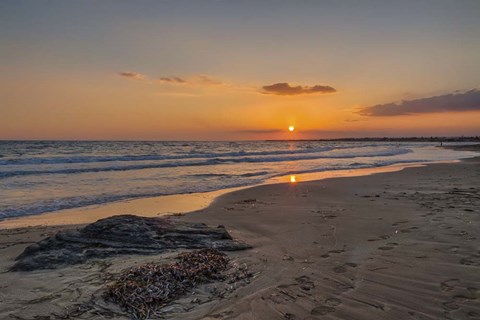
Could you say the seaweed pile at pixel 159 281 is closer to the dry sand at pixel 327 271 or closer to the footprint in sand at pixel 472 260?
the dry sand at pixel 327 271

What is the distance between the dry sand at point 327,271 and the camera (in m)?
3.71

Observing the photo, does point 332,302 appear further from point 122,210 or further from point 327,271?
point 122,210

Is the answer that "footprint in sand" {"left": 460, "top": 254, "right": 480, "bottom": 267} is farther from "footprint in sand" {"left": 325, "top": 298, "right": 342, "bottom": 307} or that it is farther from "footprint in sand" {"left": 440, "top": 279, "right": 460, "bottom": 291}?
"footprint in sand" {"left": 325, "top": 298, "right": 342, "bottom": 307}

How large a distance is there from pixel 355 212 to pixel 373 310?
5.43m

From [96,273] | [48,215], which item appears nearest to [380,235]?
[96,273]

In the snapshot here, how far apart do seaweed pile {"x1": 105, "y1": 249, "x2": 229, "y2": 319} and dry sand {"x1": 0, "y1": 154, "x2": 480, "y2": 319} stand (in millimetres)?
182

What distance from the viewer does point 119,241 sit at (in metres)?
5.57

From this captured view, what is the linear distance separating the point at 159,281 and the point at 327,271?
2.17 meters

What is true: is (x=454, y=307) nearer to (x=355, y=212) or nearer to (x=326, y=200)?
(x=355, y=212)

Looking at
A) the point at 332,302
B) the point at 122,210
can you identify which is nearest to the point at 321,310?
the point at 332,302

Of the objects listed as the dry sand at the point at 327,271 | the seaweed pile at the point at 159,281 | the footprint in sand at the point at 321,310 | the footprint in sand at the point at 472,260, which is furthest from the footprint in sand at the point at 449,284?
the seaweed pile at the point at 159,281

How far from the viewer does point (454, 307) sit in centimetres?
365

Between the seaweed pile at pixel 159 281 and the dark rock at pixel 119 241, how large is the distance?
71cm

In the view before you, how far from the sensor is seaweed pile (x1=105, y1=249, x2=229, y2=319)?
12.6 ft
